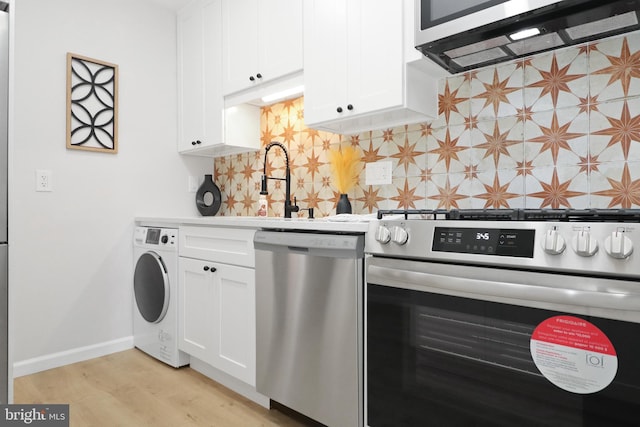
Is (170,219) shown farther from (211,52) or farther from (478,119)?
(478,119)

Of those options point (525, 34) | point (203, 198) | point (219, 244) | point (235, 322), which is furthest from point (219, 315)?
point (525, 34)

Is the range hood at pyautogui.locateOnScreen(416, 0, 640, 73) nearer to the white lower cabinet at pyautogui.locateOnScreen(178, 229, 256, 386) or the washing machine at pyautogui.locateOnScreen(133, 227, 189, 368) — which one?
the white lower cabinet at pyautogui.locateOnScreen(178, 229, 256, 386)

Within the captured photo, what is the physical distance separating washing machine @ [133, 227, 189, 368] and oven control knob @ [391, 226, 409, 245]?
61.4 inches

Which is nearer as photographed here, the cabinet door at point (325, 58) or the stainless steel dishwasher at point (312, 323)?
the stainless steel dishwasher at point (312, 323)

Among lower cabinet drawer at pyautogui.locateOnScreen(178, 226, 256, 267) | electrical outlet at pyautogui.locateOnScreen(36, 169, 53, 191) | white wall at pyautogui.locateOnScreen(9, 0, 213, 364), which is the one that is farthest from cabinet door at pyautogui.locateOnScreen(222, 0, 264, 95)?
electrical outlet at pyautogui.locateOnScreen(36, 169, 53, 191)

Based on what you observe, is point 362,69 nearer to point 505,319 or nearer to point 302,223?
point 302,223

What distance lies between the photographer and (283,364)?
5.81ft

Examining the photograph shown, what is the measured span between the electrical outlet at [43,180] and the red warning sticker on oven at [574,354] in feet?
8.90

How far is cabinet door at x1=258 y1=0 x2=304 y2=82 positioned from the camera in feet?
7.32

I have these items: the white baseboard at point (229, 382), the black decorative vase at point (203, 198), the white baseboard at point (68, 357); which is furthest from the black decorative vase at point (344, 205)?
the white baseboard at point (68, 357)

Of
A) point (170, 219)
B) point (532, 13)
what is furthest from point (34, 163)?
point (532, 13)

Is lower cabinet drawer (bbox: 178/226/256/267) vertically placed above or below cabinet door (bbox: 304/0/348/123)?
below

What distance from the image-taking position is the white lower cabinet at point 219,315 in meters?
1.97

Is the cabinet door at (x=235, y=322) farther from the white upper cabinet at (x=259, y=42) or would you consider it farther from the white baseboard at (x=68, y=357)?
the white upper cabinet at (x=259, y=42)
